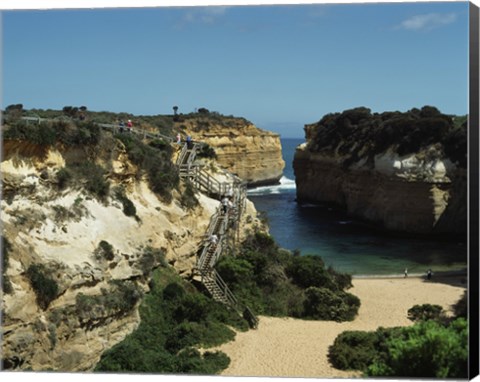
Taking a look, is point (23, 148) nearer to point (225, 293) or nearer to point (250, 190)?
point (225, 293)

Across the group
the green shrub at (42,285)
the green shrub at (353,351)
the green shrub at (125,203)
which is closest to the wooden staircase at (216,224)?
the green shrub at (125,203)

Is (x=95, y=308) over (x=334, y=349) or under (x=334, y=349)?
over

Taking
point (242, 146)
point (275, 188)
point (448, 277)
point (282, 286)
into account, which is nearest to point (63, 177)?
point (282, 286)

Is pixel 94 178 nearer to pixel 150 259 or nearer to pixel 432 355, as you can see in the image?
pixel 150 259

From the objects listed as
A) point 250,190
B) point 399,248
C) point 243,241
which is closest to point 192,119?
point 250,190

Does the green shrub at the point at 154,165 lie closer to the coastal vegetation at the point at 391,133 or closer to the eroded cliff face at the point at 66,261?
the eroded cliff face at the point at 66,261

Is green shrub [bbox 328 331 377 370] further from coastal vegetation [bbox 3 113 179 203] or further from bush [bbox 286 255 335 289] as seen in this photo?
coastal vegetation [bbox 3 113 179 203]

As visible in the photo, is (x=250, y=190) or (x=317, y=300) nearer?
(x=317, y=300)
